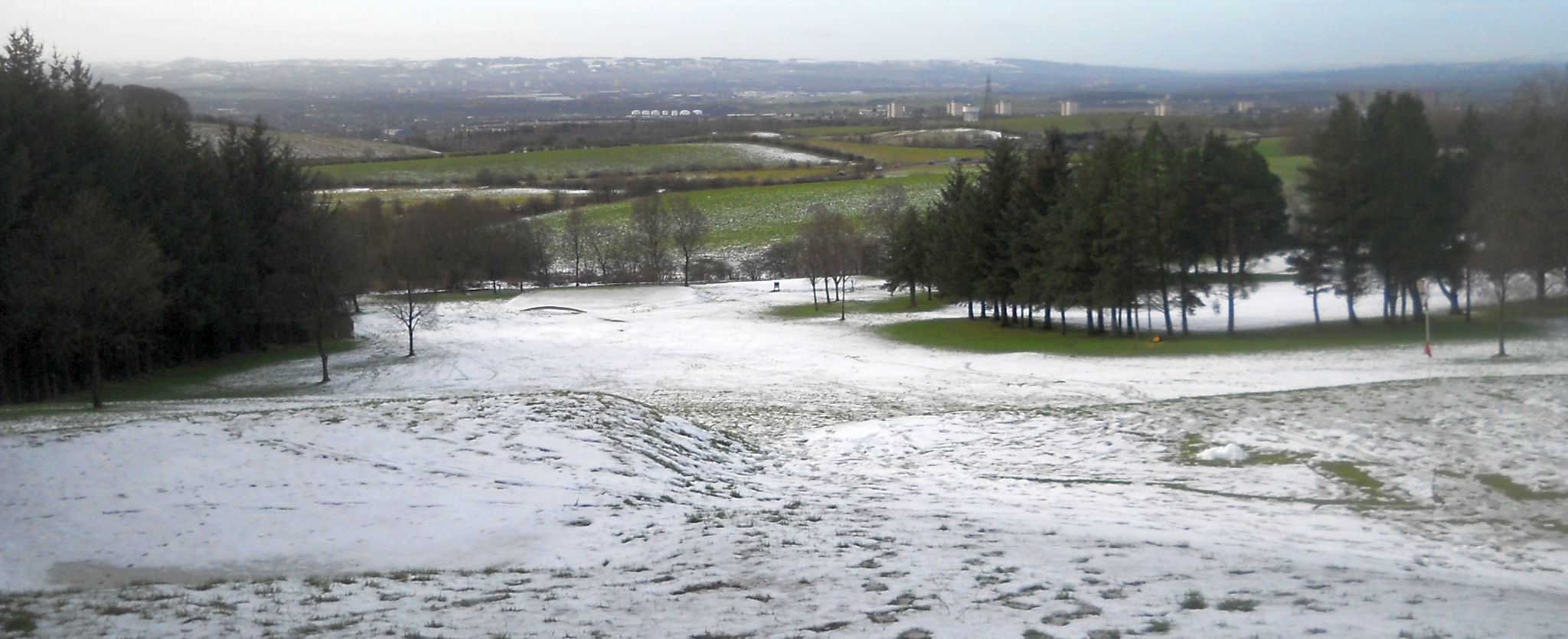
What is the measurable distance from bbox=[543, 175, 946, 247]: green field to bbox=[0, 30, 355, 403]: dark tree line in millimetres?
43878

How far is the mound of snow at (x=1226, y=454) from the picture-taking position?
1655 cm

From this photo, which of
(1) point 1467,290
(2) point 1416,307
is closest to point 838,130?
(2) point 1416,307

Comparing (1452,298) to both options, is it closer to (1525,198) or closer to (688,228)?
(1525,198)

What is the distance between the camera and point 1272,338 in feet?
122

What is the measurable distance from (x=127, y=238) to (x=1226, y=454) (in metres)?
27.5

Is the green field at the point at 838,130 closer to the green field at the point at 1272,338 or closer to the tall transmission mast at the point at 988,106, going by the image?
the tall transmission mast at the point at 988,106

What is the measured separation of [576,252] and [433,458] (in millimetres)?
66393

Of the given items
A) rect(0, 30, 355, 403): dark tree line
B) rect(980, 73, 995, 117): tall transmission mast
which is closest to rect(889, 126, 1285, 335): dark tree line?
rect(0, 30, 355, 403): dark tree line

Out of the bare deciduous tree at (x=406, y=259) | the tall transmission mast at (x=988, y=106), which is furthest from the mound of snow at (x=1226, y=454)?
the tall transmission mast at (x=988, y=106)

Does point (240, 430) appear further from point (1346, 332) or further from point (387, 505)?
point (1346, 332)

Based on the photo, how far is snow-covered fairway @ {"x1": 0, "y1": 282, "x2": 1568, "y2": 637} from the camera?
8453mm

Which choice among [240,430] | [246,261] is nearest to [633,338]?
[246,261]

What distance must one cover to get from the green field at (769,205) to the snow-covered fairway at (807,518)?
62.5 m

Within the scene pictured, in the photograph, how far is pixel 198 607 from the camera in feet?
28.7
